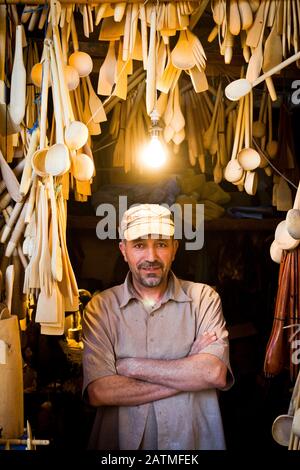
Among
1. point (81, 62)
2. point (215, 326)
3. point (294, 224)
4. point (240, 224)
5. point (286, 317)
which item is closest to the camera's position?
point (294, 224)

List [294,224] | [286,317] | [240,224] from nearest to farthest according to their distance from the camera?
1. [294,224]
2. [286,317]
3. [240,224]

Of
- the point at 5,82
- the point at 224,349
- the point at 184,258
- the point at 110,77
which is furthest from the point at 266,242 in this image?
the point at 5,82

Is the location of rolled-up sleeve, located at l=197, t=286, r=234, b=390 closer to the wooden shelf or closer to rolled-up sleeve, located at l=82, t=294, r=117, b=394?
rolled-up sleeve, located at l=82, t=294, r=117, b=394

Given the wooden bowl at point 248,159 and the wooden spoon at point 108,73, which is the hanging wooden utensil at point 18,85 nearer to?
the wooden spoon at point 108,73

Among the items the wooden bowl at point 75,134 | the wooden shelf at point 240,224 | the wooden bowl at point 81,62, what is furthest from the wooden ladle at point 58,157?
the wooden shelf at point 240,224

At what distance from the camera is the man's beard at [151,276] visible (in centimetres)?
201

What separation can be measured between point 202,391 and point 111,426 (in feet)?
0.98

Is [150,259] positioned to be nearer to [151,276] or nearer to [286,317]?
[151,276]

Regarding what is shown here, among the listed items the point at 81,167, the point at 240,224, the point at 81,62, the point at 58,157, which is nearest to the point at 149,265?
the point at 81,167

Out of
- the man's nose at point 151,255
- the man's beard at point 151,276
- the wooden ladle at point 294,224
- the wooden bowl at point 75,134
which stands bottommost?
the man's beard at point 151,276

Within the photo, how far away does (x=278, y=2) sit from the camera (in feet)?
5.89

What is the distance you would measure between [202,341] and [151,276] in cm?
26

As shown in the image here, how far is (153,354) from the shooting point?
1939mm

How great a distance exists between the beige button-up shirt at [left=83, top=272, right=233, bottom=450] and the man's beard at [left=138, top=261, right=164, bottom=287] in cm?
6
